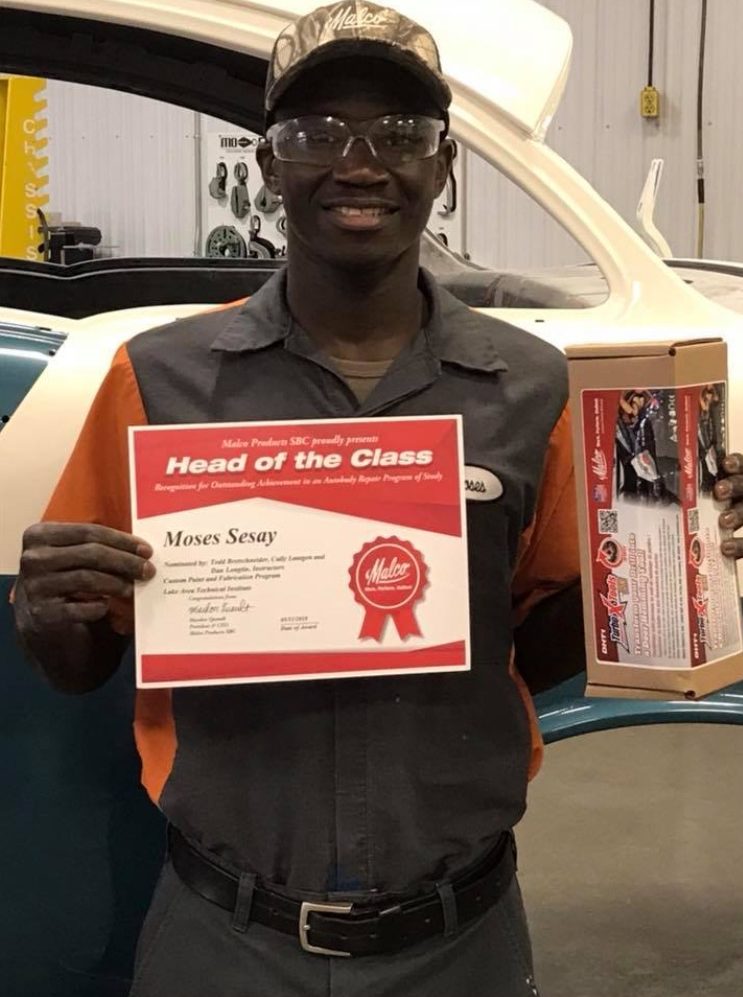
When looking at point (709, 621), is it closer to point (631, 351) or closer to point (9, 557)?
point (631, 351)

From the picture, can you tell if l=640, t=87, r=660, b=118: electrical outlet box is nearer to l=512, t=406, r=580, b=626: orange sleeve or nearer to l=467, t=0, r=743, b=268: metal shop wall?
l=467, t=0, r=743, b=268: metal shop wall

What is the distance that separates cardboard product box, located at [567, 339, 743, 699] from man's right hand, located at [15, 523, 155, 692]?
0.49 meters

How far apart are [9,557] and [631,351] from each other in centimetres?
89

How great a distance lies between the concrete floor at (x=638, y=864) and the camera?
2748 mm

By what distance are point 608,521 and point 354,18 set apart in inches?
24.9

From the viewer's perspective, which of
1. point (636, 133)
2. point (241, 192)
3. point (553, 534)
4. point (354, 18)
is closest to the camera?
point (354, 18)

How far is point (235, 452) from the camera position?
1228 millimetres

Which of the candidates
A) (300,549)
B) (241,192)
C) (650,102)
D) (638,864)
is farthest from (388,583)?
(241,192)

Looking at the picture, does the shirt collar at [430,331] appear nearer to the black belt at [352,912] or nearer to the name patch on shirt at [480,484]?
the name patch on shirt at [480,484]

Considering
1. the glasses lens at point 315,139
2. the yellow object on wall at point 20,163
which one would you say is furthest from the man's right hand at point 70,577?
the yellow object on wall at point 20,163

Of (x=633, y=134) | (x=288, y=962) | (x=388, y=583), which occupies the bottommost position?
(x=288, y=962)

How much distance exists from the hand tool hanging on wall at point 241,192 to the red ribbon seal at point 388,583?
6469mm

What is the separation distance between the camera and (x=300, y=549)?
1.25m

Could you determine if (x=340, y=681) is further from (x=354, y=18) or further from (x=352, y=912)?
(x=354, y=18)
